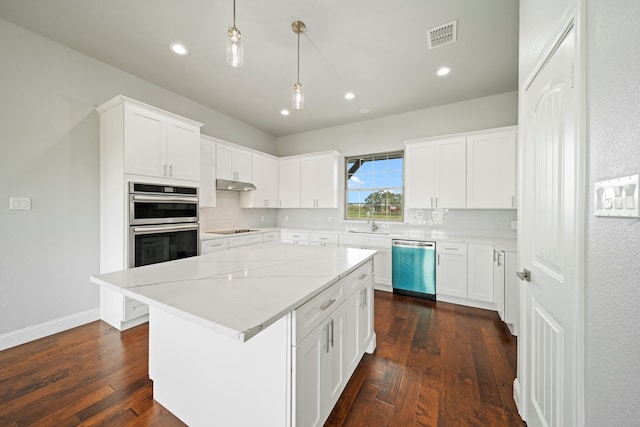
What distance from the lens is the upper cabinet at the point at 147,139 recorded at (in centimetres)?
249

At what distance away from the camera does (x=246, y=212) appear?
4719 millimetres

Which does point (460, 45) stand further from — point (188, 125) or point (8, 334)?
point (8, 334)

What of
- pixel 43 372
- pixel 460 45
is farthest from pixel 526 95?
pixel 43 372

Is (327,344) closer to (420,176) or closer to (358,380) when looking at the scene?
(358,380)

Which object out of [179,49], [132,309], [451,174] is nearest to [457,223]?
[451,174]

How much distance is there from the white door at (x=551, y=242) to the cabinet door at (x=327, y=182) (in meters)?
3.14

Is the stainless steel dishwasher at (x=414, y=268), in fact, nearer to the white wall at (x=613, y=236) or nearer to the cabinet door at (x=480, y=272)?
the cabinet door at (x=480, y=272)

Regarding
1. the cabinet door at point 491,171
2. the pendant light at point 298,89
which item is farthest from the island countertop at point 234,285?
the cabinet door at point 491,171

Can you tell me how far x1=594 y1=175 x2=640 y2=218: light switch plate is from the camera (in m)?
0.59

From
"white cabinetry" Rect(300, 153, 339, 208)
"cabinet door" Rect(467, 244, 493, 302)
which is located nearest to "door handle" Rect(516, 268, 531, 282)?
"cabinet door" Rect(467, 244, 493, 302)

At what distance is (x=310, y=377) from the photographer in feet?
3.70

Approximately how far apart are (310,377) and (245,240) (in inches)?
120

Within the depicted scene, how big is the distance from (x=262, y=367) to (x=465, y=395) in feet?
5.00

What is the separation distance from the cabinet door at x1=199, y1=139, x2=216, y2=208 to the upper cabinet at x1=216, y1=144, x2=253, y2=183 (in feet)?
0.30
